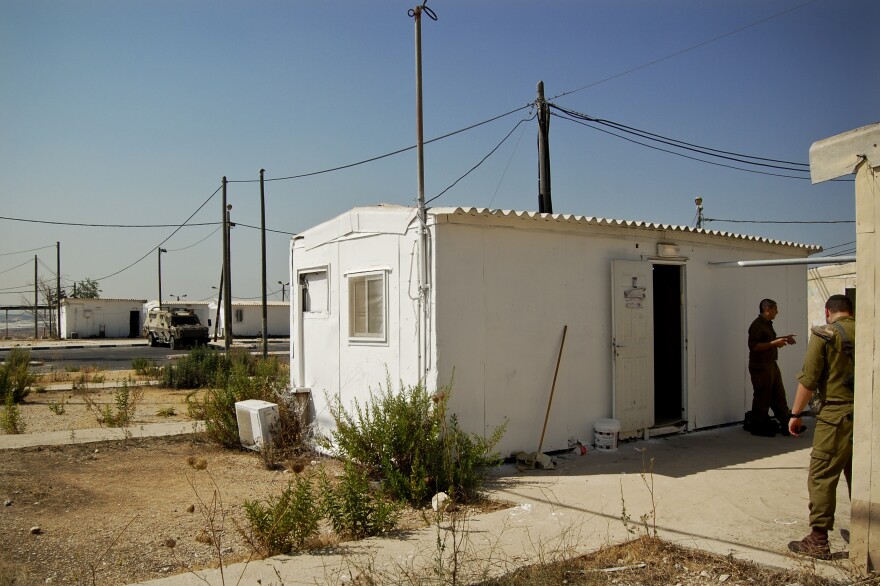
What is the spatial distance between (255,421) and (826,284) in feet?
49.3

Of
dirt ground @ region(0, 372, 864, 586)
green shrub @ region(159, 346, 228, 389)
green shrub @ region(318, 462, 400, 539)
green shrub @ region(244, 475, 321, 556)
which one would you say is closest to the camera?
dirt ground @ region(0, 372, 864, 586)

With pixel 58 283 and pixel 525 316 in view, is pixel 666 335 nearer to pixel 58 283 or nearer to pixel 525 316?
pixel 525 316

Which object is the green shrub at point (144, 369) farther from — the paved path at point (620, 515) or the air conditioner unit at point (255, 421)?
the paved path at point (620, 515)

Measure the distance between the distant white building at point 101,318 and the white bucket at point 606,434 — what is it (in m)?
46.5

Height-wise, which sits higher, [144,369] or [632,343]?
[632,343]

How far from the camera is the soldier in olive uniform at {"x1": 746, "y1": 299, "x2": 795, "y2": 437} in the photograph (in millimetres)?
9312

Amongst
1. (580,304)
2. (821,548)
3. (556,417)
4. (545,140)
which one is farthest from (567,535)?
(545,140)

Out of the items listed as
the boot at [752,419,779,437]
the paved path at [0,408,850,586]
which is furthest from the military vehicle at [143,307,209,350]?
the paved path at [0,408,850,586]

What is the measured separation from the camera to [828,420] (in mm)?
4660

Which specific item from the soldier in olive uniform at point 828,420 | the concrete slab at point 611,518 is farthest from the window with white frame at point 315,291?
the soldier in olive uniform at point 828,420

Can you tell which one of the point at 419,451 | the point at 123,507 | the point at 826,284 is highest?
the point at 826,284

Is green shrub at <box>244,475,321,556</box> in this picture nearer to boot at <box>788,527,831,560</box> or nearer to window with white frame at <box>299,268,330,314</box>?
boot at <box>788,527,831,560</box>

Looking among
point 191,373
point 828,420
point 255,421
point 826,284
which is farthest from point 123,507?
point 826,284

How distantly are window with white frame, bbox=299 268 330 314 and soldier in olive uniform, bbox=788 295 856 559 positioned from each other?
619 cm
